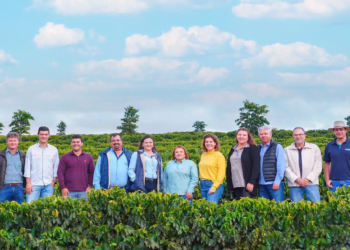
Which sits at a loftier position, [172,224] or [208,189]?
[208,189]

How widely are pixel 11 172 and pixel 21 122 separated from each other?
1143 inches

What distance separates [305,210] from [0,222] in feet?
16.7

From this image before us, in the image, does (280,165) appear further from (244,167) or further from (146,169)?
(146,169)

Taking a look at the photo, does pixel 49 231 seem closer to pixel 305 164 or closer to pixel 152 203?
pixel 152 203

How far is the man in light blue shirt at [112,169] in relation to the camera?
925cm

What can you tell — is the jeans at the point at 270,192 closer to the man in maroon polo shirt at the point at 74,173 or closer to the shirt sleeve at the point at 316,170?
the shirt sleeve at the point at 316,170

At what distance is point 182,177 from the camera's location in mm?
9102

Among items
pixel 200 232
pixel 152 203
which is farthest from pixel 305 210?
pixel 152 203

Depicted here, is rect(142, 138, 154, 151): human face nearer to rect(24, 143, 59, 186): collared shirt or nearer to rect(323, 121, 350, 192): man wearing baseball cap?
rect(24, 143, 59, 186): collared shirt

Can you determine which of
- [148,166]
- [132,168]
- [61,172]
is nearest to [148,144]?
[148,166]

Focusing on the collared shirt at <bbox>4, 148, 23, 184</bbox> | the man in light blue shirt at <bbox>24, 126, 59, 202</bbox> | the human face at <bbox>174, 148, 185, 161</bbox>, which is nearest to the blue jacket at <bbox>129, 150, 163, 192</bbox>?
the human face at <bbox>174, 148, 185, 161</bbox>

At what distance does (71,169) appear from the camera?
9.38 meters

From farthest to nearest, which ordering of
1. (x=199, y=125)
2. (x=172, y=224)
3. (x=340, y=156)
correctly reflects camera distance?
1. (x=199, y=125)
2. (x=340, y=156)
3. (x=172, y=224)

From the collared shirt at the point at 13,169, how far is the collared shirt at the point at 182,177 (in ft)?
10.5
